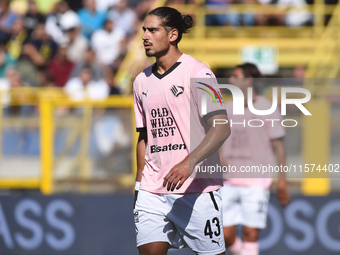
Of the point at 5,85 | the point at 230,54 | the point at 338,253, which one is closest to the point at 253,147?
the point at 338,253

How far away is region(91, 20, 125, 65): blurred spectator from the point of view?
11.2 metres

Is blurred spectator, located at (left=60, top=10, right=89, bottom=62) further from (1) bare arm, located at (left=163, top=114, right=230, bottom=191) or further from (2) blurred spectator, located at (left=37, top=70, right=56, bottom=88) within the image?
(1) bare arm, located at (left=163, top=114, right=230, bottom=191)

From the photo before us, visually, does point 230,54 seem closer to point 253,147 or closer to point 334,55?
point 334,55

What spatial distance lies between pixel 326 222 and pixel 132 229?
9.32 ft

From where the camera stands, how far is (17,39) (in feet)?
38.8

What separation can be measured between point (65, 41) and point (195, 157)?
8.43m

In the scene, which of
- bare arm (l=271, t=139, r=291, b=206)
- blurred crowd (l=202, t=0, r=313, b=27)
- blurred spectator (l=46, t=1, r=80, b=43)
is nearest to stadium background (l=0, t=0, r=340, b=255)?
bare arm (l=271, t=139, r=291, b=206)

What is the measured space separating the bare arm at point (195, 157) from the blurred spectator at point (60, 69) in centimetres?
718

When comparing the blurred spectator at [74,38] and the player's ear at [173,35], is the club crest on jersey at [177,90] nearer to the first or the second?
the player's ear at [173,35]

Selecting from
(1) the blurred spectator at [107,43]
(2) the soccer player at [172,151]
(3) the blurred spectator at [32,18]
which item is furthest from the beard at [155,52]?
(3) the blurred spectator at [32,18]

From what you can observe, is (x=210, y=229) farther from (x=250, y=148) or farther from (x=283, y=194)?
(x=250, y=148)

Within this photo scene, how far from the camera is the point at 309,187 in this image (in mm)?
7543

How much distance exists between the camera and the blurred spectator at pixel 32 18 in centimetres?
1176

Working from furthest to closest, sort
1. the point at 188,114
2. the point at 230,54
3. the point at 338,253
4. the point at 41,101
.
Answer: the point at 230,54, the point at 41,101, the point at 338,253, the point at 188,114
